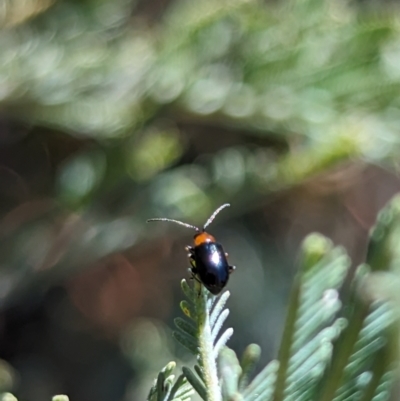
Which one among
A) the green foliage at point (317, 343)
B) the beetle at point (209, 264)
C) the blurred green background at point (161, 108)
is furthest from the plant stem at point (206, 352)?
the blurred green background at point (161, 108)

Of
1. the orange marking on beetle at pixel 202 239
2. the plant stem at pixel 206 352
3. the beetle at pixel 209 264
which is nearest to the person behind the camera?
the plant stem at pixel 206 352

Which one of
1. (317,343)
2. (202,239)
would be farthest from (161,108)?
(317,343)

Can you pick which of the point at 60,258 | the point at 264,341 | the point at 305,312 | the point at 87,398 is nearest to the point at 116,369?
the point at 87,398

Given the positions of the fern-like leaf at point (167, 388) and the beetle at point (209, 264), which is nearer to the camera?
the fern-like leaf at point (167, 388)

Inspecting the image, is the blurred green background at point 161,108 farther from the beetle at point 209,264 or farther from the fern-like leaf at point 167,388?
the fern-like leaf at point 167,388

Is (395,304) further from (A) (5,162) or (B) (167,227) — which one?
(A) (5,162)
